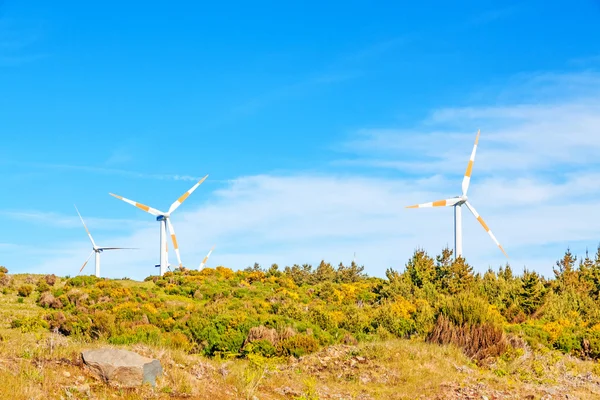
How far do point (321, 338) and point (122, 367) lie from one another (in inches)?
569

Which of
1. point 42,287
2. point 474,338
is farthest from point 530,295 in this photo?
point 42,287

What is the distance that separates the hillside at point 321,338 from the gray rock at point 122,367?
1.03 ft

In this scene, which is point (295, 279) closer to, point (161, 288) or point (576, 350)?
point (161, 288)

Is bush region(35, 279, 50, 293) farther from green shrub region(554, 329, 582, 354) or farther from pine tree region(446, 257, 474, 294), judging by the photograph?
green shrub region(554, 329, 582, 354)

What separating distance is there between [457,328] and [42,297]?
34846mm

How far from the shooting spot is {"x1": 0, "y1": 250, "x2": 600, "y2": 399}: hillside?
19.9 m

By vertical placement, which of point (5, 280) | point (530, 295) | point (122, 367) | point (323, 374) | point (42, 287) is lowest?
point (323, 374)

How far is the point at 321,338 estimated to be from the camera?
31.0 metres

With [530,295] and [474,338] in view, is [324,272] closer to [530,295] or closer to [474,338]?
[530,295]

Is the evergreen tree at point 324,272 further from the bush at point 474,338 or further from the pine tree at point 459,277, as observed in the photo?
the bush at point 474,338

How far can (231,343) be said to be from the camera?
30516 millimetres

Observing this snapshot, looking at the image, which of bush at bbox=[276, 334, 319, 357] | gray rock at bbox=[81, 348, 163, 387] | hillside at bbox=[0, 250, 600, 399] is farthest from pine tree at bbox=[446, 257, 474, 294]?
gray rock at bbox=[81, 348, 163, 387]

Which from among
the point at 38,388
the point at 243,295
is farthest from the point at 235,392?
the point at 243,295

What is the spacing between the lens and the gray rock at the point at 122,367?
18062 millimetres
